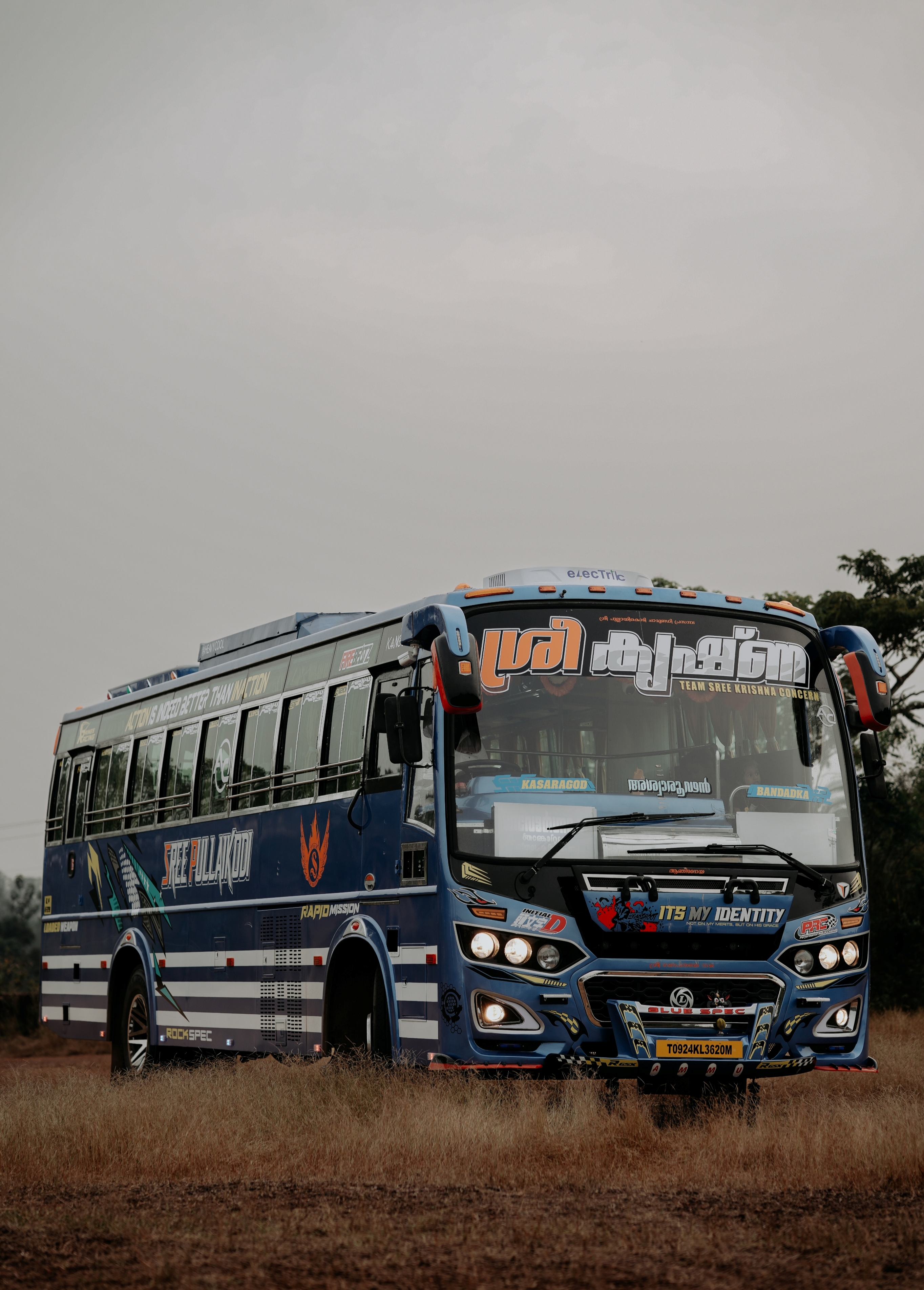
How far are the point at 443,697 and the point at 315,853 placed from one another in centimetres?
300

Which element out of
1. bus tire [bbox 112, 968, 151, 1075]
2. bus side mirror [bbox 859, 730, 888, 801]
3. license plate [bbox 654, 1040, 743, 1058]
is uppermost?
bus side mirror [bbox 859, 730, 888, 801]

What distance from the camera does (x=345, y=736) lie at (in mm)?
12453

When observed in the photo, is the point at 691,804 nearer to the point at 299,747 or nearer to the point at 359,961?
the point at 359,961

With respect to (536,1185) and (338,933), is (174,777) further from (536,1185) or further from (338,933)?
(536,1185)

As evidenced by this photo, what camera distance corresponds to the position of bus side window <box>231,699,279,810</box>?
45.2ft

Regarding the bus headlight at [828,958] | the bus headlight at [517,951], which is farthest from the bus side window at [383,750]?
the bus headlight at [828,958]

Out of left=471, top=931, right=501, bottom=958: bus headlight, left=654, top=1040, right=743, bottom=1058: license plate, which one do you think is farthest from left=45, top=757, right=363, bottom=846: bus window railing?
left=654, top=1040, right=743, bottom=1058: license plate

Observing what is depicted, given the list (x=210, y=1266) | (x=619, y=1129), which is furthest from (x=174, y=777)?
(x=210, y=1266)

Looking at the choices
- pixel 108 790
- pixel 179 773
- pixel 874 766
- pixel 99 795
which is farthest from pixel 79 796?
pixel 874 766

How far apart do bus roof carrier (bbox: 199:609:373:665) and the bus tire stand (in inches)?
122

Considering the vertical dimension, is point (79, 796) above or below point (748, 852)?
above

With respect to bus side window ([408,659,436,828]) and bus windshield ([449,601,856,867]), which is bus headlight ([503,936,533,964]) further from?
bus side window ([408,659,436,828])

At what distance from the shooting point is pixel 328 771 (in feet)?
41.4

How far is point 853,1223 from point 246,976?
23.8ft
